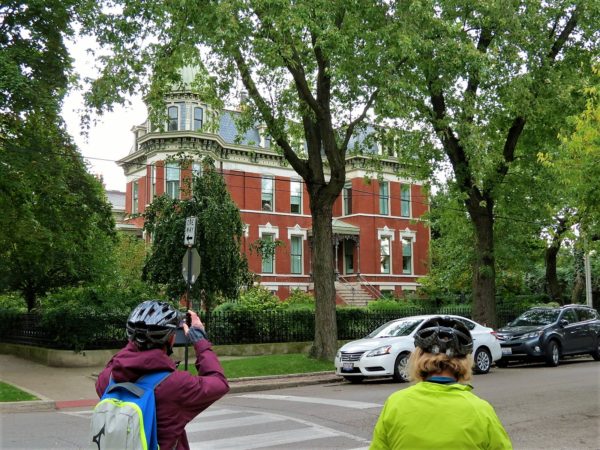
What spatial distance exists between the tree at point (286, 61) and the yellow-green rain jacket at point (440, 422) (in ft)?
41.3

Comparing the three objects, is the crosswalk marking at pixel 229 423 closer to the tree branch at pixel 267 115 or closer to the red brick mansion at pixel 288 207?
the tree branch at pixel 267 115

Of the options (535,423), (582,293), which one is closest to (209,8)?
(535,423)

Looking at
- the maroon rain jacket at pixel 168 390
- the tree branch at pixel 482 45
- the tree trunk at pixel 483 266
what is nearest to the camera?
the maroon rain jacket at pixel 168 390

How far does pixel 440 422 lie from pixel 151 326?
4.44 ft

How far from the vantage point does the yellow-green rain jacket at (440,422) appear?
2.71 m

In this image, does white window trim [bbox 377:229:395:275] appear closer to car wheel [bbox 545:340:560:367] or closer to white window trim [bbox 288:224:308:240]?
white window trim [bbox 288:224:308:240]

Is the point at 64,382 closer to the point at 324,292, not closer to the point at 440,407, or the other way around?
the point at 324,292

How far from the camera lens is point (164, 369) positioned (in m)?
3.10

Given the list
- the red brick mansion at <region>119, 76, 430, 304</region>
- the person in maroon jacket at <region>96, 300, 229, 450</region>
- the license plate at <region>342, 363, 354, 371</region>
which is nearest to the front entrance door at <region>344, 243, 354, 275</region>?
the red brick mansion at <region>119, 76, 430, 304</region>

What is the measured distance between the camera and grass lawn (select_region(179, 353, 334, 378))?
17.1 m

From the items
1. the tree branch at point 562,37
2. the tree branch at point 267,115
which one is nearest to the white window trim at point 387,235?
the tree branch at point 562,37

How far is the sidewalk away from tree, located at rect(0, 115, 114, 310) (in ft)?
11.6

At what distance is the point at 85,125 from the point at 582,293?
117 feet

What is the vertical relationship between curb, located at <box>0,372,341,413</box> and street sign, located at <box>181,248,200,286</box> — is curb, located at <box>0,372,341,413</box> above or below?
below
